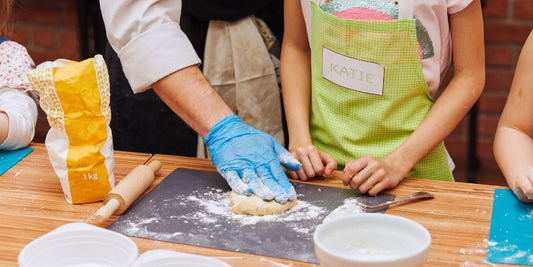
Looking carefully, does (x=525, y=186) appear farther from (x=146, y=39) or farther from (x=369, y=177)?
(x=146, y=39)

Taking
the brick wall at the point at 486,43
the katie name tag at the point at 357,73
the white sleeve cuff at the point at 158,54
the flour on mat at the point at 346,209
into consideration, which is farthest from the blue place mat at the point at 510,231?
the brick wall at the point at 486,43

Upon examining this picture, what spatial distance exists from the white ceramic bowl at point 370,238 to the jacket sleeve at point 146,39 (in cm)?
69

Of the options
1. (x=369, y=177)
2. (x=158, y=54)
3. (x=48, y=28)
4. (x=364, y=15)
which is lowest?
(x=48, y=28)

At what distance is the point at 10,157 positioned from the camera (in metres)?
1.53

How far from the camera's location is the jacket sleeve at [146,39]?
1.50m

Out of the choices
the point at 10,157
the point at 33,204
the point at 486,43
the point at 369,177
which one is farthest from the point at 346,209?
the point at 486,43

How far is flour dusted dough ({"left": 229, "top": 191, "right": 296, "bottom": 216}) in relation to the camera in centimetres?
124

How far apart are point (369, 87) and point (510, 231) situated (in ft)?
1.57

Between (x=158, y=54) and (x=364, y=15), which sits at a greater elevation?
(x=364, y=15)

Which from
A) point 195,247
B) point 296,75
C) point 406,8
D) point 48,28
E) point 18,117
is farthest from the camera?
point 48,28

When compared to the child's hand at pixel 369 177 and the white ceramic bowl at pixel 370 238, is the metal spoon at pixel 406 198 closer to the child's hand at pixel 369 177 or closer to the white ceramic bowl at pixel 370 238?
the child's hand at pixel 369 177

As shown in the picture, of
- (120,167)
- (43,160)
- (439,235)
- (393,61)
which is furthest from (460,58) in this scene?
(43,160)

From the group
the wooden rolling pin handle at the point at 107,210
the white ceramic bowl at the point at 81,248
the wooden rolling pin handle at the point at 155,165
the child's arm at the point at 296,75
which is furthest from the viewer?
the child's arm at the point at 296,75

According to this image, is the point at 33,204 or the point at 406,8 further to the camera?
the point at 406,8
